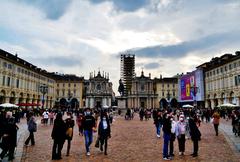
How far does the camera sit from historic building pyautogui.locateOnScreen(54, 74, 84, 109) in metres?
97.2

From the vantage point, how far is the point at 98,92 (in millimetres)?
100438

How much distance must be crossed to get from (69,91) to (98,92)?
11.3 meters

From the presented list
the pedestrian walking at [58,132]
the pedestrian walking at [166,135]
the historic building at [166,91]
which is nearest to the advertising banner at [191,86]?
the historic building at [166,91]

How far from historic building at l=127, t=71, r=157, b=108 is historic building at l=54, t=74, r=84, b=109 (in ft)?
64.8

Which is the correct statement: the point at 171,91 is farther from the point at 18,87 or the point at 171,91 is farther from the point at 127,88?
the point at 18,87

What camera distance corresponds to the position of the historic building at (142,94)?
10081 cm

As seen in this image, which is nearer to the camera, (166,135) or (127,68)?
(166,135)

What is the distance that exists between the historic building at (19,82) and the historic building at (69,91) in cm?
2032

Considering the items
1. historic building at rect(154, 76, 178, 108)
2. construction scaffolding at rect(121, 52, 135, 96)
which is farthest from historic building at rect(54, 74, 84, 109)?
historic building at rect(154, 76, 178, 108)

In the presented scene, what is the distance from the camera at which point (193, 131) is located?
35.4ft

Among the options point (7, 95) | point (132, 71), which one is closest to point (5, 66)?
point (7, 95)

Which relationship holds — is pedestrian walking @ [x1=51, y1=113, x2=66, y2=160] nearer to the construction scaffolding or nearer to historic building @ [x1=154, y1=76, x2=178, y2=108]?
the construction scaffolding

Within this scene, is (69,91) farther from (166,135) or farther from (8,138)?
(166,135)

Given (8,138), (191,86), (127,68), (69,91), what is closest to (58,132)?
(8,138)
